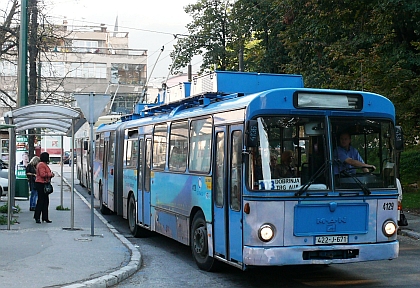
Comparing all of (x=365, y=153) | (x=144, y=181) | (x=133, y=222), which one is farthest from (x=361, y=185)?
(x=133, y=222)

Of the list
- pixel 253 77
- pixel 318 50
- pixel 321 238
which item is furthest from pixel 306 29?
pixel 321 238

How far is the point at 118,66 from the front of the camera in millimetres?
82875

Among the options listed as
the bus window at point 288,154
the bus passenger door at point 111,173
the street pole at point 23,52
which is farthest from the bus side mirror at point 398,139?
the street pole at point 23,52

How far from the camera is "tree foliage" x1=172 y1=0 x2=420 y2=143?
775 inches

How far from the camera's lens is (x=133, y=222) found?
15.7 metres

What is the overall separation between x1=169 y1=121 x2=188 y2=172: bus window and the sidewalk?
1773mm

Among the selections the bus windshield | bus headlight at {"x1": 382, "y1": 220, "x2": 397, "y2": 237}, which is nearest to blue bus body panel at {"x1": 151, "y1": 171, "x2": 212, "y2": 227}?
the bus windshield

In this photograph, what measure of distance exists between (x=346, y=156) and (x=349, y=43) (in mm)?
14710

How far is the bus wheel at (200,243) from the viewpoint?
34.1 feet

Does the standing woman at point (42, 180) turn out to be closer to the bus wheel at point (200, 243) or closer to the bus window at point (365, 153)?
the bus wheel at point (200, 243)

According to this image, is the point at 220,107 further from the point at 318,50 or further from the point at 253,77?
the point at 318,50

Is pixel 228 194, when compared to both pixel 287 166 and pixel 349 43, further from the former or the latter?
pixel 349 43

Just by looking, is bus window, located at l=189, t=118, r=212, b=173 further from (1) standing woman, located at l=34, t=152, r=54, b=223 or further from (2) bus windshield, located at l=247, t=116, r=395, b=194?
(1) standing woman, located at l=34, t=152, r=54, b=223

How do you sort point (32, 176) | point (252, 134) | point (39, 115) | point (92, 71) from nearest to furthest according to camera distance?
point (252, 134) → point (39, 115) → point (32, 176) → point (92, 71)
